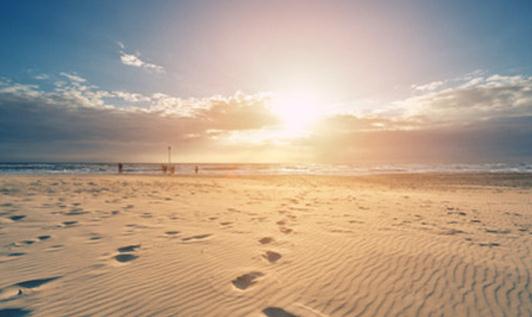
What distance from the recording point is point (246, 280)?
3779mm

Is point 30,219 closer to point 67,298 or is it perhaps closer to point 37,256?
point 37,256

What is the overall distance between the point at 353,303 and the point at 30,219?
312 inches

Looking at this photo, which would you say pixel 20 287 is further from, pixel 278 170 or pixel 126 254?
pixel 278 170

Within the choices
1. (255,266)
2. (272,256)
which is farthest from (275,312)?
(272,256)

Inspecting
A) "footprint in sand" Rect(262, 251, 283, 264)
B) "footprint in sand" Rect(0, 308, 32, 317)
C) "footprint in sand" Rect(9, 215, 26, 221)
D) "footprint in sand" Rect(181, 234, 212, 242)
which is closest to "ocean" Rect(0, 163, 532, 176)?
"footprint in sand" Rect(9, 215, 26, 221)

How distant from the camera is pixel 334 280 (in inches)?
153

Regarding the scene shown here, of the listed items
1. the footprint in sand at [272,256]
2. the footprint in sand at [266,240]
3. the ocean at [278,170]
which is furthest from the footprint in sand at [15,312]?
the ocean at [278,170]

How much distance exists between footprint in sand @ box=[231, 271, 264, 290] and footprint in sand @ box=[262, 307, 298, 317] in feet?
1.88

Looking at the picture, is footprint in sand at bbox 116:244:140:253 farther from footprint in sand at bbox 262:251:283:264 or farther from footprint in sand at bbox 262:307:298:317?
footprint in sand at bbox 262:307:298:317

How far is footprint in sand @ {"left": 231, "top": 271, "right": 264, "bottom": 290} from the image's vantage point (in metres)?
3.62

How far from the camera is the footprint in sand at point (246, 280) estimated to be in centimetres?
362

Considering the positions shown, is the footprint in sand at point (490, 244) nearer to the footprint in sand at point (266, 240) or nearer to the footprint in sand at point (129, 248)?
the footprint in sand at point (266, 240)

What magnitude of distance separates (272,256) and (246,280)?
1.01m

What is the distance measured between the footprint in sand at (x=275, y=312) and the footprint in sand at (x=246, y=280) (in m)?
0.57
